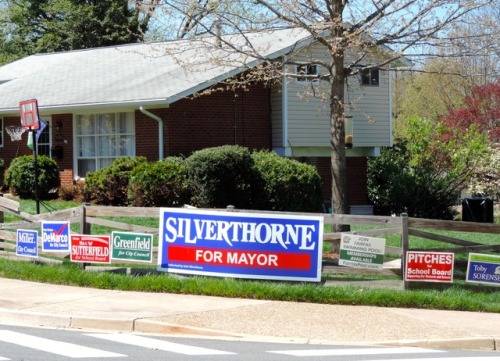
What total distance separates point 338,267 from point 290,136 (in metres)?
14.5

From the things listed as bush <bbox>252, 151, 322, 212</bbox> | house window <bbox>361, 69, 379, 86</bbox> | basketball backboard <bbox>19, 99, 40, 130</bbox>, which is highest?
house window <bbox>361, 69, 379, 86</bbox>

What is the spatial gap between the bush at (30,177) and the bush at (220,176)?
187 inches

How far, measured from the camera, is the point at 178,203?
2217 cm

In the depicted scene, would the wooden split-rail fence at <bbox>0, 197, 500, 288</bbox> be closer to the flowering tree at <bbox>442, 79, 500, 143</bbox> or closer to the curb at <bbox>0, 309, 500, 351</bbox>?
the curb at <bbox>0, 309, 500, 351</bbox>

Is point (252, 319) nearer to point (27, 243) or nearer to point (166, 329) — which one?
point (166, 329)

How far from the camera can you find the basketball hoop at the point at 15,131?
27.9 meters

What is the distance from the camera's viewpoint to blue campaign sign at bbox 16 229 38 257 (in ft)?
49.9

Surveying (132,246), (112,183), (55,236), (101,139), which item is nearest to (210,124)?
(101,139)

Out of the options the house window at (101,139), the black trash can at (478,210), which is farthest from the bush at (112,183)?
the black trash can at (478,210)

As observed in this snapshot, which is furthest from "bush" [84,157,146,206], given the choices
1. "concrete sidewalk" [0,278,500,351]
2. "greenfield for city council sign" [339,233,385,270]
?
"greenfield for city council sign" [339,233,385,270]

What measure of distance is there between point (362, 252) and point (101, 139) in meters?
15.1

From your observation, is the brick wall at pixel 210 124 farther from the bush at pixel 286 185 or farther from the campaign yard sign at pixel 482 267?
the campaign yard sign at pixel 482 267

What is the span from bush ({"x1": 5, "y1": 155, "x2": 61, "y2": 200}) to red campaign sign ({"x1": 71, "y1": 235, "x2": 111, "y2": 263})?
1050 cm

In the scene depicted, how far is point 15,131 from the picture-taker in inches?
1107
